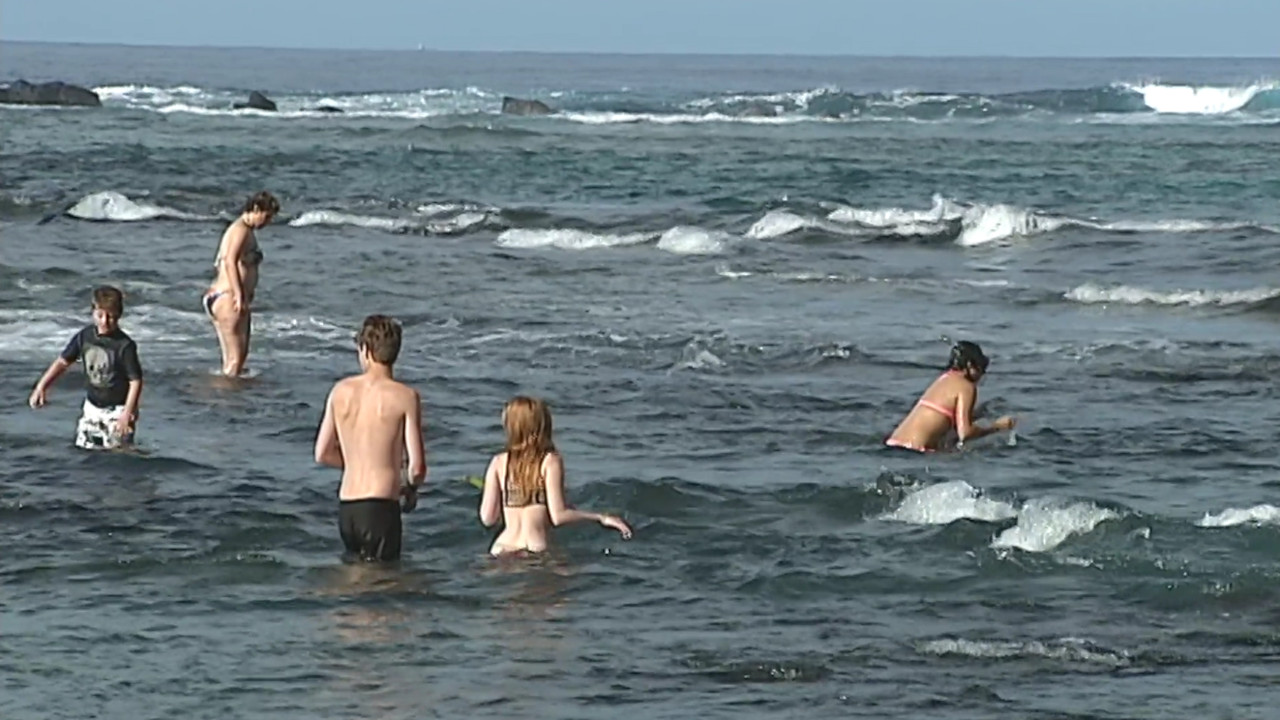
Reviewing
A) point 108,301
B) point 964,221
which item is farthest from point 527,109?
point 108,301

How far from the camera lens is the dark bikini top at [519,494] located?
10352 millimetres

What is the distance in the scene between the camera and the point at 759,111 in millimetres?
64125

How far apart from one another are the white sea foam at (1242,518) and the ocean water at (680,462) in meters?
0.03

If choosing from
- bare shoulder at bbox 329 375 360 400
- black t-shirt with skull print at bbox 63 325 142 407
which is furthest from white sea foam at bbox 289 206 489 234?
bare shoulder at bbox 329 375 360 400

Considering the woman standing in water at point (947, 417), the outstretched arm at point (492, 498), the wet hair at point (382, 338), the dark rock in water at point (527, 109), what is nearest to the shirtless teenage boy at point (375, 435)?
the wet hair at point (382, 338)

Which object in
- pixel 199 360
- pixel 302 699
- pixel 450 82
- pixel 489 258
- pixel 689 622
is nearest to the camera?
pixel 302 699

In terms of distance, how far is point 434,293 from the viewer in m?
22.4

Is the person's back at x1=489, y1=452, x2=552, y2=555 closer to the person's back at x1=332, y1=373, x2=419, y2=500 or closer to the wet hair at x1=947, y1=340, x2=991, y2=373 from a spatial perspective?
the person's back at x1=332, y1=373, x2=419, y2=500

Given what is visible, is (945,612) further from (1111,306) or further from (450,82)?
(450,82)

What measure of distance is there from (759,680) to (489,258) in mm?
17626

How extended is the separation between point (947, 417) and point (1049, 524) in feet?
8.83

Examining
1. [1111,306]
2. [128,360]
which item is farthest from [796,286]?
[128,360]

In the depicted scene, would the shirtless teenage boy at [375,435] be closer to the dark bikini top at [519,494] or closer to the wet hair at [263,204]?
the dark bikini top at [519,494]

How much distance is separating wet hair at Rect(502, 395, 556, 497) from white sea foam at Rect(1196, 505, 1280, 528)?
3.52 m
